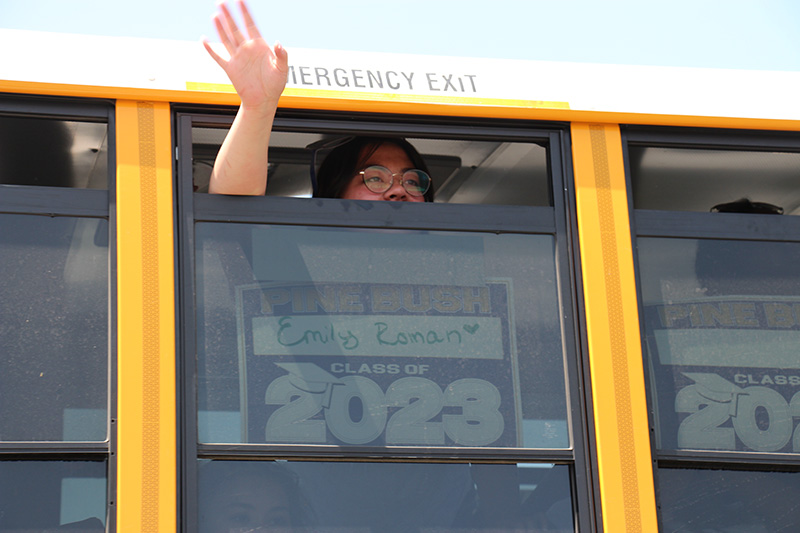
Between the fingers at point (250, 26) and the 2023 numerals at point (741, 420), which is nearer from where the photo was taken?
the fingers at point (250, 26)

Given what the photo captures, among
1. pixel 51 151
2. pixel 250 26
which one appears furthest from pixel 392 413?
pixel 51 151

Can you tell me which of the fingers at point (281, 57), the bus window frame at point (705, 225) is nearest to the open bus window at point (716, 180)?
the bus window frame at point (705, 225)

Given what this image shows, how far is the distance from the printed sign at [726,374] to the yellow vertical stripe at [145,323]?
1.25 meters

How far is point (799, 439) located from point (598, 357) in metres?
0.59

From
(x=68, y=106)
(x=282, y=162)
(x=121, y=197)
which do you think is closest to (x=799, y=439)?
(x=282, y=162)

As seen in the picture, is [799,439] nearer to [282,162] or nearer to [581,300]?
[581,300]

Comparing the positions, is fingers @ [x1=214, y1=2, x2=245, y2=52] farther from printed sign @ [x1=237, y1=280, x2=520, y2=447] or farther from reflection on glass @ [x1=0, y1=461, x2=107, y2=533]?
reflection on glass @ [x1=0, y1=461, x2=107, y2=533]

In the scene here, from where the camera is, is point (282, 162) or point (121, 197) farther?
point (282, 162)

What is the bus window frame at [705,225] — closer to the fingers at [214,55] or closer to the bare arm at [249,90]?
the bare arm at [249,90]

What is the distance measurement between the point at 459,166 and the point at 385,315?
0.74 metres

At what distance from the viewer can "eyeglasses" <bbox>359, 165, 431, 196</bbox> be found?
10.4 ft

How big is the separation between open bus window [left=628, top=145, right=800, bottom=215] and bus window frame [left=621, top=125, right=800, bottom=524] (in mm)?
58

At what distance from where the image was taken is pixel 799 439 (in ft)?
9.50

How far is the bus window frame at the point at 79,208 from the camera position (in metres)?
2.50
